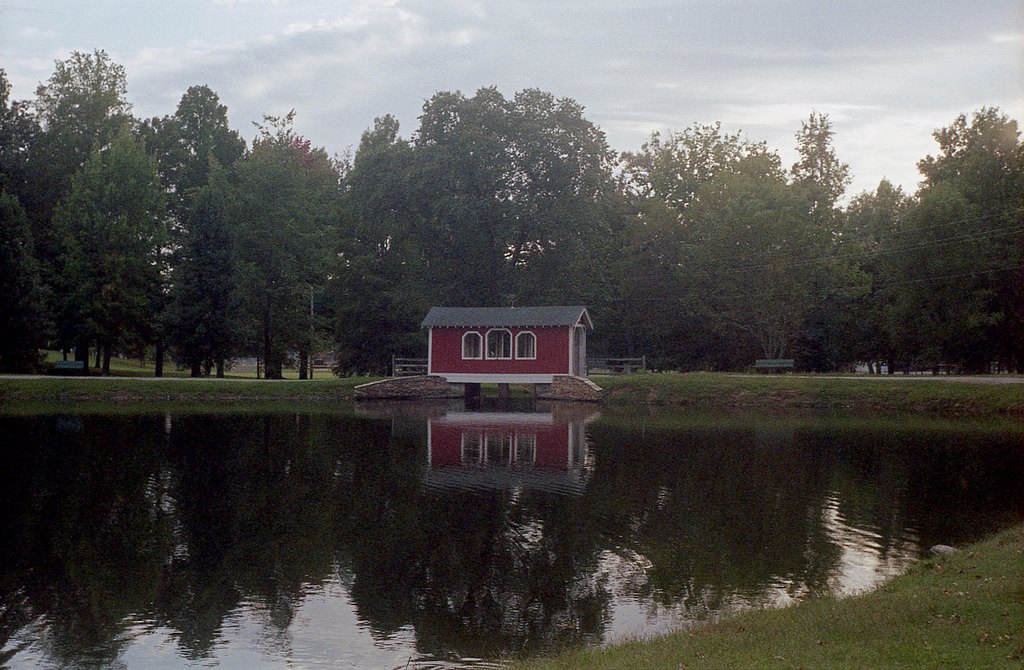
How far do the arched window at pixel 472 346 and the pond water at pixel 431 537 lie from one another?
24549mm

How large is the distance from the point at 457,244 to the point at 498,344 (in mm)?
14168

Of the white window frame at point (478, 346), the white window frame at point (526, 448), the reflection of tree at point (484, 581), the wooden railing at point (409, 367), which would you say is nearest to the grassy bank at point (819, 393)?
the white window frame at point (478, 346)

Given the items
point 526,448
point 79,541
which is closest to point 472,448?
point 526,448

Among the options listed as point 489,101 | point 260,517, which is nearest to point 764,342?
point 489,101

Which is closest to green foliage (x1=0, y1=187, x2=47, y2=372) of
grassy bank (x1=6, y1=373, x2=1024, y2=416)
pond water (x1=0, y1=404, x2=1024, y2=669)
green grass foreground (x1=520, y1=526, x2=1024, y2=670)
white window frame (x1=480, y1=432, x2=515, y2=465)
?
grassy bank (x1=6, y1=373, x2=1024, y2=416)

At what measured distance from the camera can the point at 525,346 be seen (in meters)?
52.1

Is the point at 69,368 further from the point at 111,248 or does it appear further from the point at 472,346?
the point at 472,346

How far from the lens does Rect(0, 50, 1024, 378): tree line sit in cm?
5394

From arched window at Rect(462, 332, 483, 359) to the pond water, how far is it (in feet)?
80.5

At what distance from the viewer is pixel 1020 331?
5266 cm

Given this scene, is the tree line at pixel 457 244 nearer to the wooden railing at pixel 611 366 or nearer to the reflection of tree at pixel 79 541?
the wooden railing at pixel 611 366

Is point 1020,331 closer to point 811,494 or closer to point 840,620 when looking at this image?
point 811,494

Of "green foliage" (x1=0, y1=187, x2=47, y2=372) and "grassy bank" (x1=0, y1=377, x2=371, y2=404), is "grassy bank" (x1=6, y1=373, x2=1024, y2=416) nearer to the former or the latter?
"grassy bank" (x1=0, y1=377, x2=371, y2=404)

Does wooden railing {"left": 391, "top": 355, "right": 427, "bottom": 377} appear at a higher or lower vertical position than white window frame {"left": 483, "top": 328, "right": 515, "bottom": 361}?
lower
